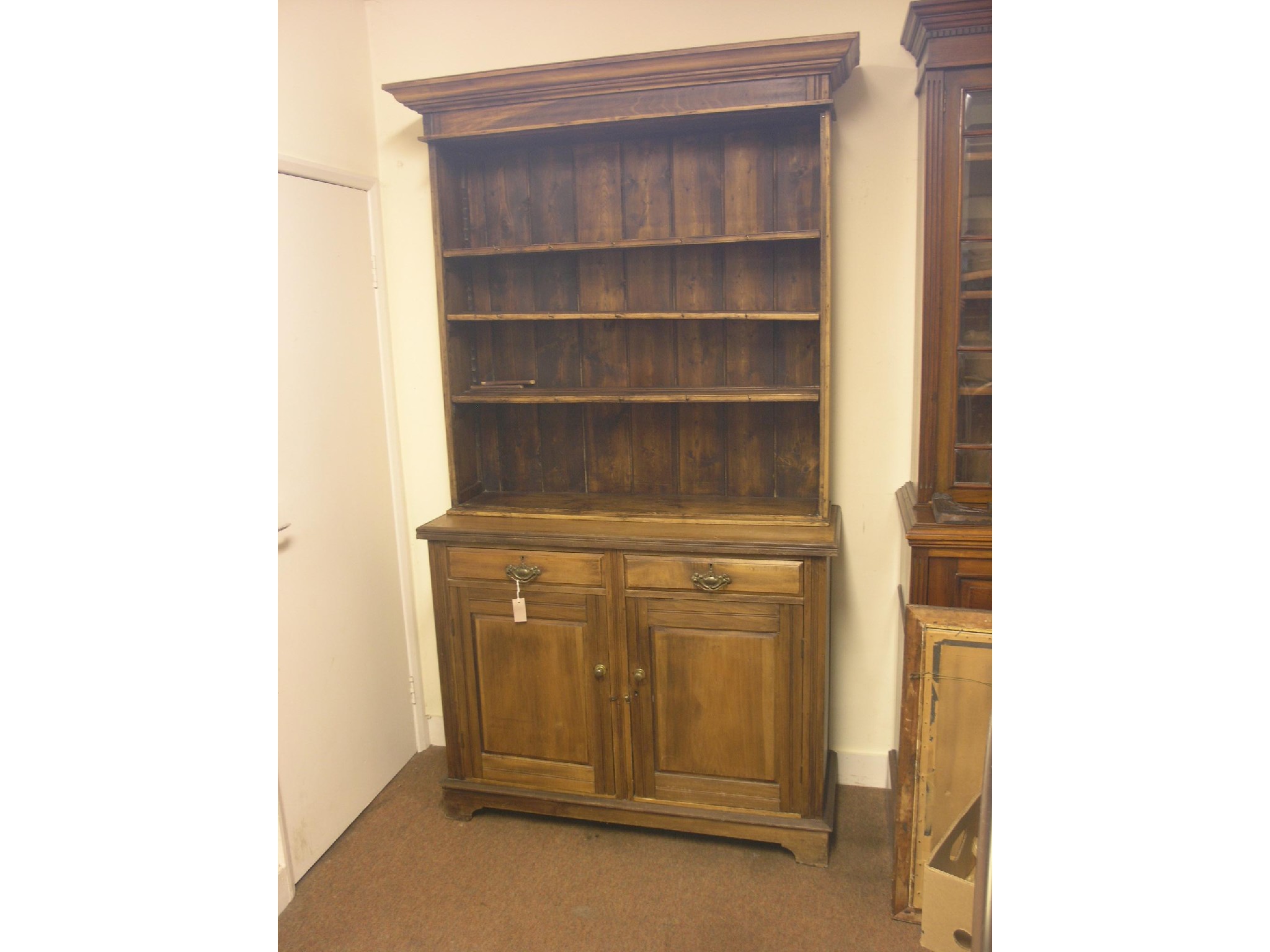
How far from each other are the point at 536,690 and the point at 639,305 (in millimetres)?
1184

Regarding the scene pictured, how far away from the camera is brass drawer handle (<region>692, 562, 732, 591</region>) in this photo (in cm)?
222

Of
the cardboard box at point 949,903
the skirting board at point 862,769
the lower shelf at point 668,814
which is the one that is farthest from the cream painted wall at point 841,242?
the cardboard box at point 949,903

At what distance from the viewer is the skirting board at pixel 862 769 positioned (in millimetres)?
2662

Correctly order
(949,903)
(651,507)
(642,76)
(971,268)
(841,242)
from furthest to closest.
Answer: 1. (651,507)
2. (841,242)
3. (642,76)
4. (971,268)
5. (949,903)

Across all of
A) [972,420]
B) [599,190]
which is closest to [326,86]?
[599,190]

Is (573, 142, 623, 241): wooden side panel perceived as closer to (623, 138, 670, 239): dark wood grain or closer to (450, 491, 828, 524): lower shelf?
(623, 138, 670, 239): dark wood grain

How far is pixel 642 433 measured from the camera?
2.67 metres

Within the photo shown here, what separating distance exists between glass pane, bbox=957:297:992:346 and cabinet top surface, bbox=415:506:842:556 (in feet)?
1.93

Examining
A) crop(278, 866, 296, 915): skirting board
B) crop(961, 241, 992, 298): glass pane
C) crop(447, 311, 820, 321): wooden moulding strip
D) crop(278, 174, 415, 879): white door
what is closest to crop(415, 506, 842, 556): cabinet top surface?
crop(278, 174, 415, 879): white door

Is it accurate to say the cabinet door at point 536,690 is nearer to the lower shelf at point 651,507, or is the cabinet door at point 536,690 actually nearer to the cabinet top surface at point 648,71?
the lower shelf at point 651,507

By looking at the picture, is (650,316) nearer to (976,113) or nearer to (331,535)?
(976,113)
